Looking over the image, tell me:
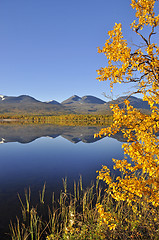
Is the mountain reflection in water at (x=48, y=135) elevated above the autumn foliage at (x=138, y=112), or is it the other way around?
the autumn foliage at (x=138, y=112)

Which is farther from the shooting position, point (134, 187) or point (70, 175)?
point (70, 175)

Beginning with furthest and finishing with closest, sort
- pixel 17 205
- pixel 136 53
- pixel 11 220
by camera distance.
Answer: pixel 17 205, pixel 11 220, pixel 136 53

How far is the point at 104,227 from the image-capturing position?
7953 mm

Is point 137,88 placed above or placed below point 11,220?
above

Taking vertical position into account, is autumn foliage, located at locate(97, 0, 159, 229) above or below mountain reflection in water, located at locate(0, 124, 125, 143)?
above

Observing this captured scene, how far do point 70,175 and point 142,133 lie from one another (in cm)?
1809

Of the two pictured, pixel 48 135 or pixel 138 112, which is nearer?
pixel 138 112

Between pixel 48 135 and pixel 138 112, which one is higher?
pixel 138 112

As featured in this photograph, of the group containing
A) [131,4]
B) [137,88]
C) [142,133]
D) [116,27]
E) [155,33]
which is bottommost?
[142,133]

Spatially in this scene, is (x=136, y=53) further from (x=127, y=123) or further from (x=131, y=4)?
(x=127, y=123)

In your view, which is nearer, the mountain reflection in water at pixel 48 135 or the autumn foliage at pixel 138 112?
the autumn foliage at pixel 138 112

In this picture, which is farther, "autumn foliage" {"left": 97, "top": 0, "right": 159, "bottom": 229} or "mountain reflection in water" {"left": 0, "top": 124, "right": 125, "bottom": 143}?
"mountain reflection in water" {"left": 0, "top": 124, "right": 125, "bottom": 143}

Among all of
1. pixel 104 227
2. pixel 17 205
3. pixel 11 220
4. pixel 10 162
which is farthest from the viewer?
pixel 10 162

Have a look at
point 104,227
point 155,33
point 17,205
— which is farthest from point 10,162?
point 155,33
